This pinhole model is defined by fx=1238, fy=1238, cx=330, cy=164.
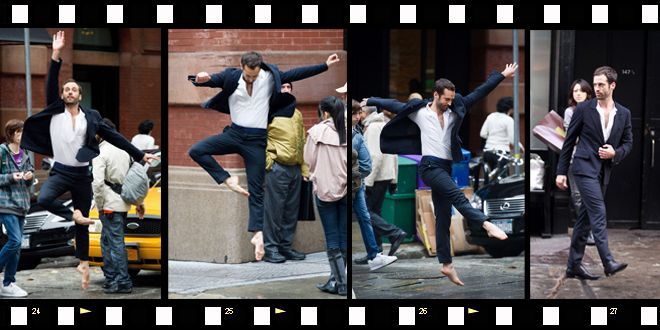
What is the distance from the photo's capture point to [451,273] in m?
10.5

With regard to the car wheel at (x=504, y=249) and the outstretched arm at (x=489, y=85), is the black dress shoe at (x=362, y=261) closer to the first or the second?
the car wheel at (x=504, y=249)

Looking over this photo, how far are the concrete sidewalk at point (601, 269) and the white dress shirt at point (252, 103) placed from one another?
9.34ft

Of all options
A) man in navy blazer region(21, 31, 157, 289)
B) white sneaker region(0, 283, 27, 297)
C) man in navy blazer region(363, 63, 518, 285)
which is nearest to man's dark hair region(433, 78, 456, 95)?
man in navy blazer region(363, 63, 518, 285)

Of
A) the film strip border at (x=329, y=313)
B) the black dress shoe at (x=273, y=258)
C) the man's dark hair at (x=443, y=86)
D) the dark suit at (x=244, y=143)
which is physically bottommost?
the film strip border at (x=329, y=313)

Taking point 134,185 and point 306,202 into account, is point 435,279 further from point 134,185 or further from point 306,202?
point 134,185

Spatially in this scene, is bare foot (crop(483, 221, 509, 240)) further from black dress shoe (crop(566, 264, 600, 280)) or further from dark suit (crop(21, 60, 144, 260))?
dark suit (crop(21, 60, 144, 260))

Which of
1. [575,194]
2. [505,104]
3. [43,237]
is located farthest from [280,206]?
[575,194]

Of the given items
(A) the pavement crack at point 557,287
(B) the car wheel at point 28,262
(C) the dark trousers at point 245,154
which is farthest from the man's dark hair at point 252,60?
(A) the pavement crack at point 557,287

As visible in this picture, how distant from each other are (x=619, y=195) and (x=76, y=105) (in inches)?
259

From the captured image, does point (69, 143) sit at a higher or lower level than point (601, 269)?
higher

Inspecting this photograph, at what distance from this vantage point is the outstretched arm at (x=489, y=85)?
34.1ft

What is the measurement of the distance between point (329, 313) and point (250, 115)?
1795 millimetres

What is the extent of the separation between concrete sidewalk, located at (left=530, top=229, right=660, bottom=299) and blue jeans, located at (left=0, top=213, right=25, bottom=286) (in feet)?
14.8

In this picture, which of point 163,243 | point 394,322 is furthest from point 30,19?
point 394,322
